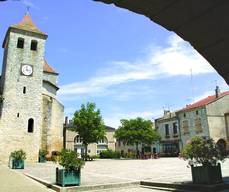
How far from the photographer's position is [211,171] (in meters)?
8.09

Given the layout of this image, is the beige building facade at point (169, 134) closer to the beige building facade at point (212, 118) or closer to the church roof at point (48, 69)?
the beige building facade at point (212, 118)

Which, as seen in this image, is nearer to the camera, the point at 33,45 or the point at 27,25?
the point at 33,45

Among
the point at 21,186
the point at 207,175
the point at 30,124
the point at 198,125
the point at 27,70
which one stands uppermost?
the point at 27,70

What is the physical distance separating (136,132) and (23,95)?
50.8 feet

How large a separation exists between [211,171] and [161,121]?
126ft

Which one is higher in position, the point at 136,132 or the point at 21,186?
the point at 136,132

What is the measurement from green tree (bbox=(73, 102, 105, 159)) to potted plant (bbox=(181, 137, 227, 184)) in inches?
960

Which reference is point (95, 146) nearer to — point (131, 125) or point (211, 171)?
point (131, 125)

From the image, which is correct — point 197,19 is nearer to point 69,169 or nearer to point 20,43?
point 69,169

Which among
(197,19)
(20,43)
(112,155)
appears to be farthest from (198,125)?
(197,19)

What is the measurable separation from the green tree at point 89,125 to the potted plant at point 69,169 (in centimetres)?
2257

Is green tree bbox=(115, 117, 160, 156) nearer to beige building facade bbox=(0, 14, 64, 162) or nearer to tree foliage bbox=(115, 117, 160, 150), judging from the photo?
tree foliage bbox=(115, 117, 160, 150)

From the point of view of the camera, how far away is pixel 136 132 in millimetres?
36281

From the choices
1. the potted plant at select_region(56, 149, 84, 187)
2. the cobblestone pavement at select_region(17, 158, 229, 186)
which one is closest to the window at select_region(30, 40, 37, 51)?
the cobblestone pavement at select_region(17, 158, 229, 186)
